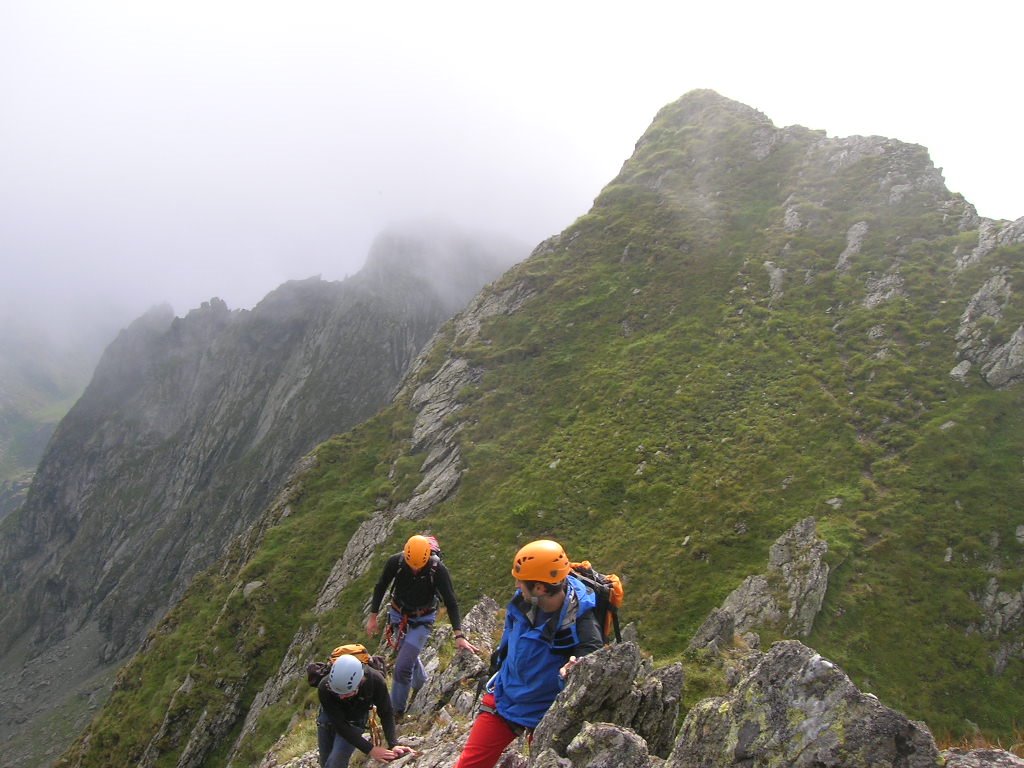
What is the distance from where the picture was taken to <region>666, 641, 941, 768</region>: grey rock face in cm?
588

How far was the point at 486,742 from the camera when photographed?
802 cm

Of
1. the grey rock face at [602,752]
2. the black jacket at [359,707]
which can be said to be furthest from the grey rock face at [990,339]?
the black jacket at [359,707]

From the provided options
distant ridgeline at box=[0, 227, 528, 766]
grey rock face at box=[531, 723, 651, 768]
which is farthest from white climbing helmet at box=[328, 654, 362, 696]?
distant ridgeline at box=[0, 227, 528, 766]

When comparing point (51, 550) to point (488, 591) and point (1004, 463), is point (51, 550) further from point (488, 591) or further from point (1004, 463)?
point (1004, 463)

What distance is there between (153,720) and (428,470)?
28.2m

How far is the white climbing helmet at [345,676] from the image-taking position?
32.4ft

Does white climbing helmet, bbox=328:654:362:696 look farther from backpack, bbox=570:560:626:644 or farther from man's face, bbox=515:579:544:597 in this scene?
backpack, bbox=570:560:626:644

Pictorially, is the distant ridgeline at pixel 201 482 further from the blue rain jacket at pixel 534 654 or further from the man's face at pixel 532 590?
the man's face at pixel 532 590

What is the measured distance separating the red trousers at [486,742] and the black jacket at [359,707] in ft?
8.93

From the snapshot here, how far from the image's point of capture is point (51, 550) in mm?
195500

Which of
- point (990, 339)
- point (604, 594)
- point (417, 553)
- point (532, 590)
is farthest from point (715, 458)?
point (532, 590)

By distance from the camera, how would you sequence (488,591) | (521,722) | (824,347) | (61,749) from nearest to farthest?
(521,722) → (488,591) → (824,347) → (61,749)

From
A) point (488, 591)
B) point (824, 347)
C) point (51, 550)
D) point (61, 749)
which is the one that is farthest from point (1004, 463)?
point (51, 550)

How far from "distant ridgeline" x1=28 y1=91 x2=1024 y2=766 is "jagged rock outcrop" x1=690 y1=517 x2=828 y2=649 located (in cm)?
14
